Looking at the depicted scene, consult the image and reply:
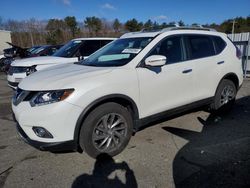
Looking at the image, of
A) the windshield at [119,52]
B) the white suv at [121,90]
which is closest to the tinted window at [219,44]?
the white suv at [121,90]

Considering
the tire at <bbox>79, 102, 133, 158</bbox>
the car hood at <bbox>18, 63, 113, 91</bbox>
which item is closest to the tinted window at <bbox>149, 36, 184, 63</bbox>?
the car hood at <bbox>18, 63, 113, 91</bbox>

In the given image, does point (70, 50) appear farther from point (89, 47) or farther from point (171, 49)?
point (171, 49)

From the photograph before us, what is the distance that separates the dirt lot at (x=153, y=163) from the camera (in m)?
2.86

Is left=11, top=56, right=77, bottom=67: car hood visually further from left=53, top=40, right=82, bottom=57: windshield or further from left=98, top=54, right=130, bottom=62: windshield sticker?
left=98, top=54, right=130, bottom=62: windshield sticker

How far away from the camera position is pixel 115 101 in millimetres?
3404

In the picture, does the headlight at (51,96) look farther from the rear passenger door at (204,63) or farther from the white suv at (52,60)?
the white suv at (52,60)

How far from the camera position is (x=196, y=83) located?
4320 mm

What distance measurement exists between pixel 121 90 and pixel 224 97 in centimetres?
284

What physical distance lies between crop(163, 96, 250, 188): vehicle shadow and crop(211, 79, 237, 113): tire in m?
0.27

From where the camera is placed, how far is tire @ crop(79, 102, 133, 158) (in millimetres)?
3141

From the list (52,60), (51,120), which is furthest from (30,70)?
(51,120)

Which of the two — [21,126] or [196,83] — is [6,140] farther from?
[196,83]

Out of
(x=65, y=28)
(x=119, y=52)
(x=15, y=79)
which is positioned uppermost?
(x=65, y=28)

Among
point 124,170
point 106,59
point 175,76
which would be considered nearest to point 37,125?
point 124,170
